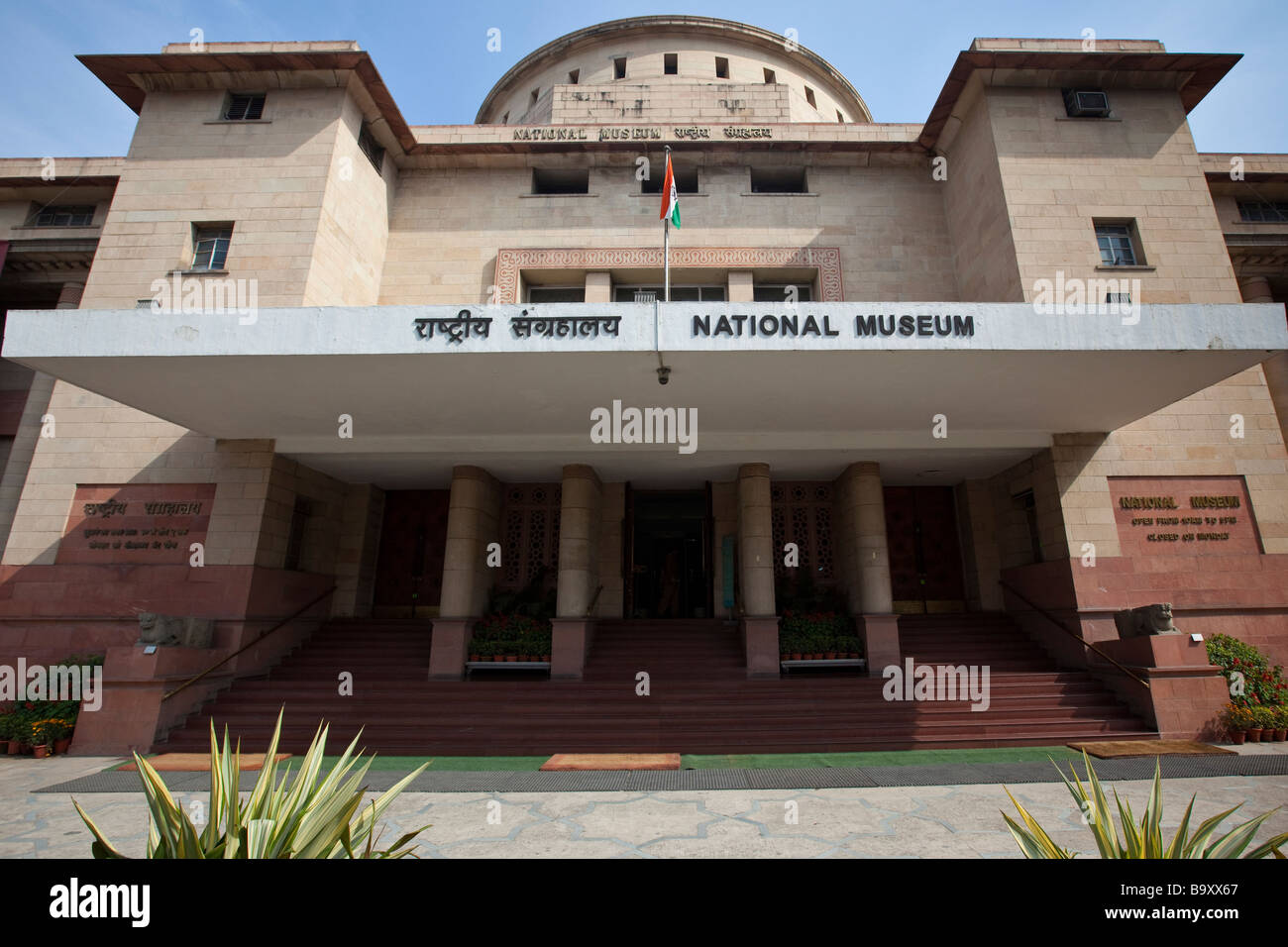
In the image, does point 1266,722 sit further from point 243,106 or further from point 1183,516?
point 243,106

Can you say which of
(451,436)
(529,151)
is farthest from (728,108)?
(451,436)

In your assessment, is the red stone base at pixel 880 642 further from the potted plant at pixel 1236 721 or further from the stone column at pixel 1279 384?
the stone column at pixel 1279 384

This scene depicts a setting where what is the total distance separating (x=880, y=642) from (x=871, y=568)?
1.36 m

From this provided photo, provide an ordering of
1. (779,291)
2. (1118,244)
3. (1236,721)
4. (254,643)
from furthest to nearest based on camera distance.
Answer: (779,291) → (1118,244) → (254,643) → (1236,721)

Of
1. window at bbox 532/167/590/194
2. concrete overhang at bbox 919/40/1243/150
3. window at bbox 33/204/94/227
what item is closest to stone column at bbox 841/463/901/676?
concrete overhang at bbox 919/40/1243/150

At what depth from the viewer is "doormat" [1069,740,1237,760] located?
318 inches

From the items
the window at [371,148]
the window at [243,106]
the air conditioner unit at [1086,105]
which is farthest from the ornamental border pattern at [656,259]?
the window at [243,106]

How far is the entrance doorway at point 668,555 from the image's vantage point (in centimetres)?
1402

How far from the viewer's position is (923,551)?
1398 cm

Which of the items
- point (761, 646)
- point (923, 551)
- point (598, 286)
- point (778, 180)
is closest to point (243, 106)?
point (598, 286)

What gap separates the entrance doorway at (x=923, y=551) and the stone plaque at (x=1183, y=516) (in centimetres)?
346

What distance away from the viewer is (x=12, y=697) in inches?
400

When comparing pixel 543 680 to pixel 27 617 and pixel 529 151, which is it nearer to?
pixel 27 617

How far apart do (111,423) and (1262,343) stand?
1861 cm
